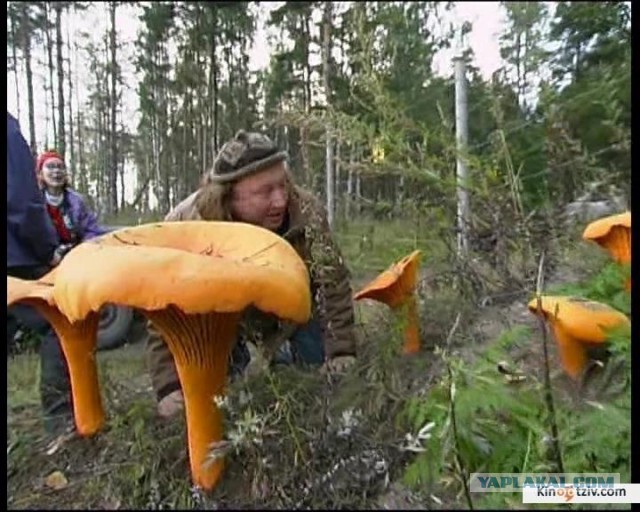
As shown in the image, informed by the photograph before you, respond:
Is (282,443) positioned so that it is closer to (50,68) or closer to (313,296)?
(313,296)

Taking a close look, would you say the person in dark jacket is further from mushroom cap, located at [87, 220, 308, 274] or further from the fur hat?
the fur hat

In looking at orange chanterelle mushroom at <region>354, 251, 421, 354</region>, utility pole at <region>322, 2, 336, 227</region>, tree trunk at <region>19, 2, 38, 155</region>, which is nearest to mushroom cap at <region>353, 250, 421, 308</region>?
orange chanterelle mushroom at <region>354, 251, 421, 354</region>

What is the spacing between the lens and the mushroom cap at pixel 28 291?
2.31 ft

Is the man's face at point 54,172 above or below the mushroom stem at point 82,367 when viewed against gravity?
above

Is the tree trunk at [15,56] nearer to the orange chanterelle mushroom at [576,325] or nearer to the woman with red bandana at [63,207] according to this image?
the woman with red bandana at [63,207]

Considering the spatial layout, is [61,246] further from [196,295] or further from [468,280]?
[468,280]

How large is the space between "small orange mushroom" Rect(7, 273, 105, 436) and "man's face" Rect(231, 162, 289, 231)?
23 centimetres

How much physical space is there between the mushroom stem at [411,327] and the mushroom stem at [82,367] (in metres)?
0.38

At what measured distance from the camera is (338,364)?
0.84m


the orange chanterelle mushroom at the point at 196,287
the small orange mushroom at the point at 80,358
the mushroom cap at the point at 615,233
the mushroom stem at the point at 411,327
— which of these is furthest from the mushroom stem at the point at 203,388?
the mushroom cap at the point at 615,233

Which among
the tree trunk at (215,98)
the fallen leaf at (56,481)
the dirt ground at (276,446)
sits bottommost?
the fallen leaf at (56,481)

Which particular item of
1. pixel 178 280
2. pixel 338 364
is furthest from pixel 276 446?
pixel 178 280

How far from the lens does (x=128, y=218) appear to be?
0.75m

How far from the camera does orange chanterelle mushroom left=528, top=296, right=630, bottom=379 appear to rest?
65 cm
